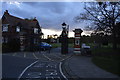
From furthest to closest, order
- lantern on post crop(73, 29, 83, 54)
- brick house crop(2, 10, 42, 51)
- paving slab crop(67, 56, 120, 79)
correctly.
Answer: brick house crop(2, 10, 42, 51) < lantern on post crop(73, 29, 83, 54) < paving slab crop(67, 56, 120, 79)

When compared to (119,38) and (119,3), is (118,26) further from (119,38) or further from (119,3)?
(119,3)

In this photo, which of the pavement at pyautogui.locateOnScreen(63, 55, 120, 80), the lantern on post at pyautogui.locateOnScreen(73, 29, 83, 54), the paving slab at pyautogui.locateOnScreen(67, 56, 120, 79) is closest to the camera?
the pavement at pyautogui.locateOnScreen(63, 55, 120, 80)

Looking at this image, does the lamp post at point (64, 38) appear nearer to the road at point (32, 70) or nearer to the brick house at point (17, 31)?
the road at point (32, 70)

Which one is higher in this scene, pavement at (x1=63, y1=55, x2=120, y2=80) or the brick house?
the brick house

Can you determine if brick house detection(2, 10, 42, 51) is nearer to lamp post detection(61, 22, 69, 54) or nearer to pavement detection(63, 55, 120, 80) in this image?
lamp post detection(61, 22, 69, 54)

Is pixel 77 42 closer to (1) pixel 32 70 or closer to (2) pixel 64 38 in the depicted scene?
(2) pixel 64 38

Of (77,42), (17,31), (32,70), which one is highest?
(17,31)

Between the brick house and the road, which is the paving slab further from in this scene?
the brick house

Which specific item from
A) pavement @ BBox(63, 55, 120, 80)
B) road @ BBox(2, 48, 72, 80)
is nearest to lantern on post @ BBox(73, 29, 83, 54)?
road @ BBox(2, 48, 72, 80)

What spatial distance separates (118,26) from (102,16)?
19.1 feet

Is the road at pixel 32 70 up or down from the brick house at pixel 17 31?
down

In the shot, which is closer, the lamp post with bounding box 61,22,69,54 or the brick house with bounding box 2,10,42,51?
the lamp post with bounding box 61,22,69,54

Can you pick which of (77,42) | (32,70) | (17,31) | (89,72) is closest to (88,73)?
(89,72)

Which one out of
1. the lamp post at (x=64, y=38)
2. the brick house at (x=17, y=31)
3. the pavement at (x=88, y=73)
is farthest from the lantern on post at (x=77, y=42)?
the brick house at (x=17, y=31)
